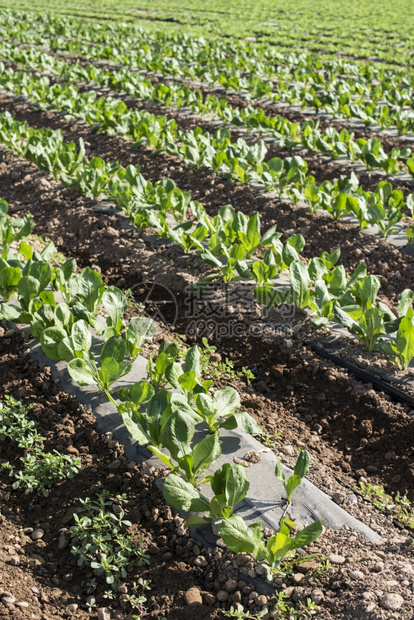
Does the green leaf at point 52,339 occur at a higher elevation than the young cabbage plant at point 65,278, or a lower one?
lower

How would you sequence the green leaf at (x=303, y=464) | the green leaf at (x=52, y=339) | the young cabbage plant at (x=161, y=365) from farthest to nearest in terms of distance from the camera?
the green leaf at (x=52, y=339), the young cabbage plant at (x=161, y=365), the green leaf at (x=303, y=464)

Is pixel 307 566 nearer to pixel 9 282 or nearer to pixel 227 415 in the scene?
pixel 227 415

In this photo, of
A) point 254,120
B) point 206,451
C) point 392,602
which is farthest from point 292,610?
point 254,120

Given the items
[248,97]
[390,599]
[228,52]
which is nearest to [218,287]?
[390,599]

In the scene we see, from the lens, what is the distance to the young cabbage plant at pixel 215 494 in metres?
2.48

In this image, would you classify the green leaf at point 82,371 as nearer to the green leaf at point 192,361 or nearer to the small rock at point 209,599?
the green leaf at point 192,361

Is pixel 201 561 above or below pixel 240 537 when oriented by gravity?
below

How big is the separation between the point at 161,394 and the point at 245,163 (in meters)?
3.99

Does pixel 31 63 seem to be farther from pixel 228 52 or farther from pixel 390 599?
pixel 390 599

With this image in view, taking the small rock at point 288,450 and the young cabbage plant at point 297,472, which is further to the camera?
the small rock at point 288,450

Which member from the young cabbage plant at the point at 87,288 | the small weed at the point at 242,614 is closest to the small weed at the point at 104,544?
the small weed at the point at 242,614

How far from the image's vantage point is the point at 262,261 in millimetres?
4270

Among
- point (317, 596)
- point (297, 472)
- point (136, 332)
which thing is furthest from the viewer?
point (136, 332)

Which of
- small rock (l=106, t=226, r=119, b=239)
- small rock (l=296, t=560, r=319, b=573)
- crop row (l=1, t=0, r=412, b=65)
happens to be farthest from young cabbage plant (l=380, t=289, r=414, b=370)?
crop row (l=1, t=0, r=412, b=65)
